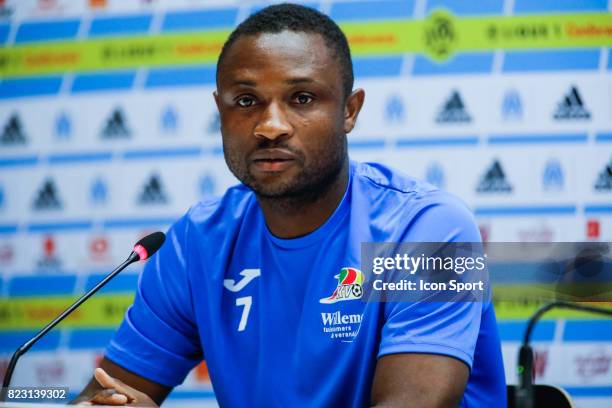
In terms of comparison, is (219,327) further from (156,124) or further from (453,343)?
(156,124)

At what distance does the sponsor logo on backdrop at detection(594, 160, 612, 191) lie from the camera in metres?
2.66

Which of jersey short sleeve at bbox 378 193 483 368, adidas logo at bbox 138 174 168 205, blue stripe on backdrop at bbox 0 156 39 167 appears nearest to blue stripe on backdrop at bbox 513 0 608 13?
adidas logo at bbox 138 174 168 205

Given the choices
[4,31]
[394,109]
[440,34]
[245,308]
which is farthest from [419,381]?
[4,31]

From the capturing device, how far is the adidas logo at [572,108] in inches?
106

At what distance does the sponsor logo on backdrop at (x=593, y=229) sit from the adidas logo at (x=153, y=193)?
1.48 metres

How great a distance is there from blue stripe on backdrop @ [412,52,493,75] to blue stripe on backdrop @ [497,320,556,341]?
866mm

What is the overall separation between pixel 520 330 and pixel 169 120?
1455 mm

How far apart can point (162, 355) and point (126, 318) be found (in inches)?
4.6

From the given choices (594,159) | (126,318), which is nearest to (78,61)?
(126,318)

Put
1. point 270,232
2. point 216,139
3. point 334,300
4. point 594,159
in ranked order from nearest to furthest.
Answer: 1. point 334,300
2. point 270,232
3. point 594,159
4. point 216,139

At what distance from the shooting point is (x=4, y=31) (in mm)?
3092

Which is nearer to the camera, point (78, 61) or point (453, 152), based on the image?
point (453, 152)

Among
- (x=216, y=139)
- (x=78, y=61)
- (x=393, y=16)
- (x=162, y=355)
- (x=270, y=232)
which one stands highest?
(x=393, y=16)

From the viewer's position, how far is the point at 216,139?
115 inches
